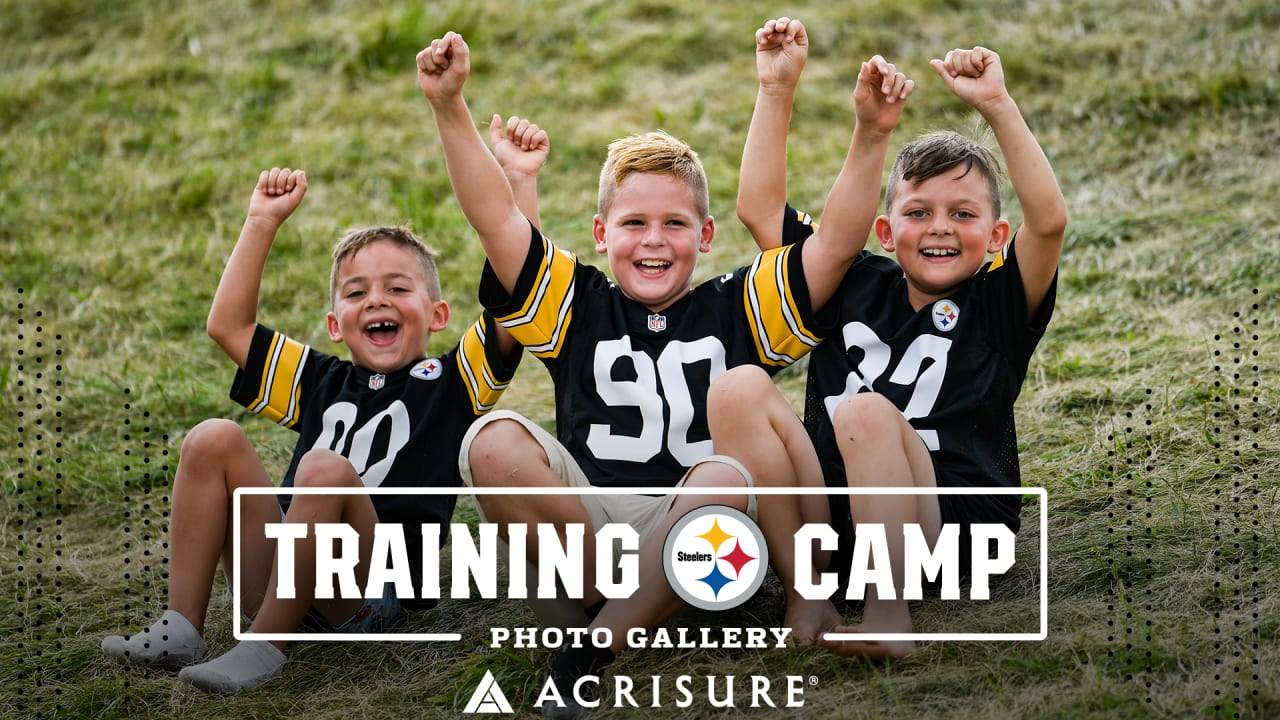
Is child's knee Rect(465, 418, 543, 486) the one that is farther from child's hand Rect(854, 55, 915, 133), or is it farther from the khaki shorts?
child's hand Rect(854, 55, 915, 133)

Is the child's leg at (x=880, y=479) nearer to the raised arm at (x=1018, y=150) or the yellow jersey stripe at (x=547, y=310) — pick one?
the raised arm at (x=1018, y=150)

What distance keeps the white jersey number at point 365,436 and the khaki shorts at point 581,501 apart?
416mm

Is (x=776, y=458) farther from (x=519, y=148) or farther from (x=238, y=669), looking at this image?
(x=238, y=669)

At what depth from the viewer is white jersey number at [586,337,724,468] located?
2791 millimetres

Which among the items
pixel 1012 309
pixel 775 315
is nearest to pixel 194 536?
pixel 775 315

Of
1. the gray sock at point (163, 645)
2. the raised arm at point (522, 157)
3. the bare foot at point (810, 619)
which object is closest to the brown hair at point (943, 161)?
the raised arm at point (522, 157)

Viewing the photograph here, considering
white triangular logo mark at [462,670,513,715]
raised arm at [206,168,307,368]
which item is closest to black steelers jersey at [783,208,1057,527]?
white triangular logo mark at [462,670,513,715]

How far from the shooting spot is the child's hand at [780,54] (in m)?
2.93

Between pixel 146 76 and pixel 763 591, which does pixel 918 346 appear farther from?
pixel 146 76

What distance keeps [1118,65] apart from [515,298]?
490cm

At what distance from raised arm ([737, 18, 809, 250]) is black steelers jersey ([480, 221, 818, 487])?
152mm

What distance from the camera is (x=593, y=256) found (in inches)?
234

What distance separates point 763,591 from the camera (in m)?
2.95

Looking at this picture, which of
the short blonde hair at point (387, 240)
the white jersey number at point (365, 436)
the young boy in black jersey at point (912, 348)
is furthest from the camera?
the short blonde hair at point (387, 240)
